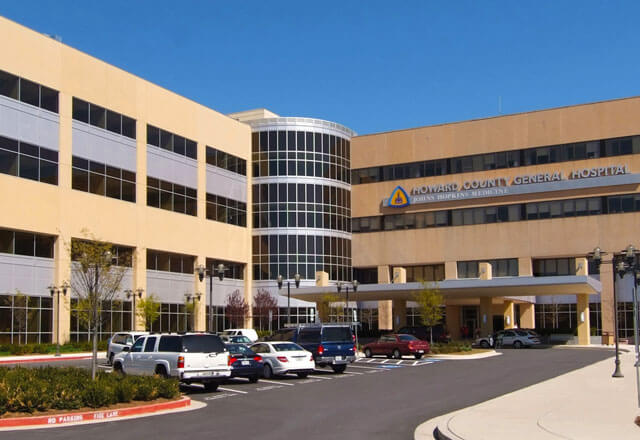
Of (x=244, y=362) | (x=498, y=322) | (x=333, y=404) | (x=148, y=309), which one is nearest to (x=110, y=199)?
(x=148, y=309)

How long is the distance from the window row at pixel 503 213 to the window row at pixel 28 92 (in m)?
35.0

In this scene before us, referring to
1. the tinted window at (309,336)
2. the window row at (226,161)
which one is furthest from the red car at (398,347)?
the window row at (226,161)

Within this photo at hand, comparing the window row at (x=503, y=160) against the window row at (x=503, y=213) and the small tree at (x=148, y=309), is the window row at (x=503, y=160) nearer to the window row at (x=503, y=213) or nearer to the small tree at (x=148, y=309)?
the window row at (x=503, y=213)

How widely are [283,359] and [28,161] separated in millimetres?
29281

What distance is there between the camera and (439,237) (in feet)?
253

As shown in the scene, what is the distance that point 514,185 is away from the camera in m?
73.8

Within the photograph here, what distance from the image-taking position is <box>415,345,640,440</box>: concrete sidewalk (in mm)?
15336

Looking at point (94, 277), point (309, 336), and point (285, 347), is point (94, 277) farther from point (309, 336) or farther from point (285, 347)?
point (285, 347)

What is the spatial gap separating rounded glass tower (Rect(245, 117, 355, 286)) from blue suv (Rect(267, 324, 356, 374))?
39.3 meters

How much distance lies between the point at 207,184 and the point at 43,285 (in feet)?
66.8

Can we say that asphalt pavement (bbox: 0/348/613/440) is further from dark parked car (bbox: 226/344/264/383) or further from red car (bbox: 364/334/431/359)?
red car (bbox: 364/334/431/359)

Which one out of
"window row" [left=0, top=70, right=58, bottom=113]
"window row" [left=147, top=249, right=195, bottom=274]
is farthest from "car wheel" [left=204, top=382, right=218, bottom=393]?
"window row" [left=147, top=249, right=195, bottom=274]

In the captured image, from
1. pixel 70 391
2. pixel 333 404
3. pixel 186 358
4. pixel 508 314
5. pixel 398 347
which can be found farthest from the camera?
pixel 508 314

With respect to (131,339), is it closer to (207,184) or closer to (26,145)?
(26,145)
